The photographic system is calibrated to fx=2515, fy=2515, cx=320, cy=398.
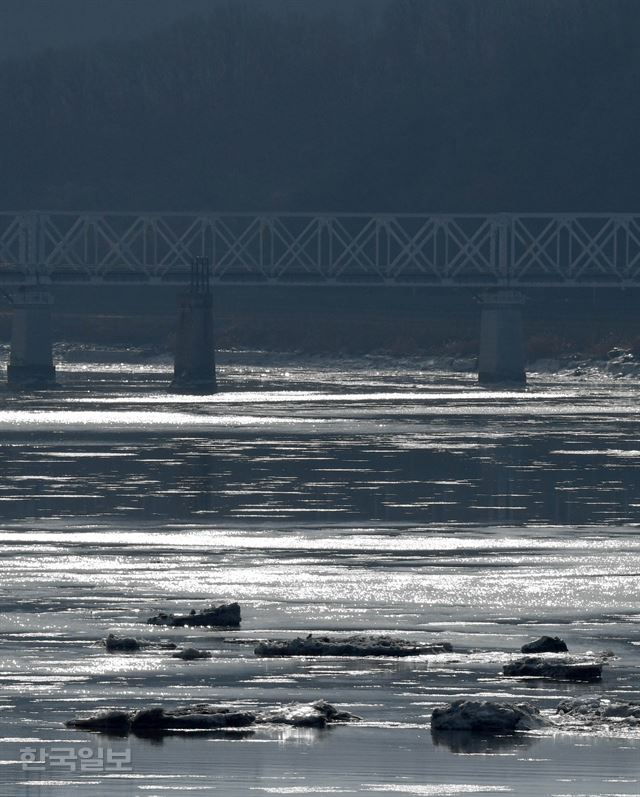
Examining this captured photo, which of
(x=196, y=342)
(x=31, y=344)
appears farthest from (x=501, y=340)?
(x=31, y=344)

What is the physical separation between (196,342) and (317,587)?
324 ft

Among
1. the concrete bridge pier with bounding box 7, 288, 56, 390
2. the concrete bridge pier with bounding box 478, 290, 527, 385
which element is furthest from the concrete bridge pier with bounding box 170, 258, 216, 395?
the concrete bridge pier with bounding box 478, 290, 527, 385

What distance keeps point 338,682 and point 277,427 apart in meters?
55.3

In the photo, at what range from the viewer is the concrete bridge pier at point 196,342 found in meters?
127

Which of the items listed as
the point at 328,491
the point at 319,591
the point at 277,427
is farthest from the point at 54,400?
the point at 319,591

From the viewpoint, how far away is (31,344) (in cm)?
13700

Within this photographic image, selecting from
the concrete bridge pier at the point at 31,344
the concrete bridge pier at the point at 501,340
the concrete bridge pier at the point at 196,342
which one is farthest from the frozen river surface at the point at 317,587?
the concrete bridge pier at the point at 501,340

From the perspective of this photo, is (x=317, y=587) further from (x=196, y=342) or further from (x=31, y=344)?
(x=31, y=344)

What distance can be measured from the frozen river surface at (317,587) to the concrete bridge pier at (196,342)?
48.4 metres

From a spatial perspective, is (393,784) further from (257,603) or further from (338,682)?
(257,603)

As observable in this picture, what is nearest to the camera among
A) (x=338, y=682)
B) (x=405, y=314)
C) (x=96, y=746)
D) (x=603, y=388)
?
(x=96, y=746)

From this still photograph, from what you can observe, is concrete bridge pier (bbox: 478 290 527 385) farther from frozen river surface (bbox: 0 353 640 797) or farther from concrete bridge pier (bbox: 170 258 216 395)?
frozen river surface (bbox: 0 353 640 797)

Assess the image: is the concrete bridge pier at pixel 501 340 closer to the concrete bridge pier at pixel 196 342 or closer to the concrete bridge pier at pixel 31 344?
the concrete bridge pier at pixel 196 342

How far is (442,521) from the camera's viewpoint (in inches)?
1820
